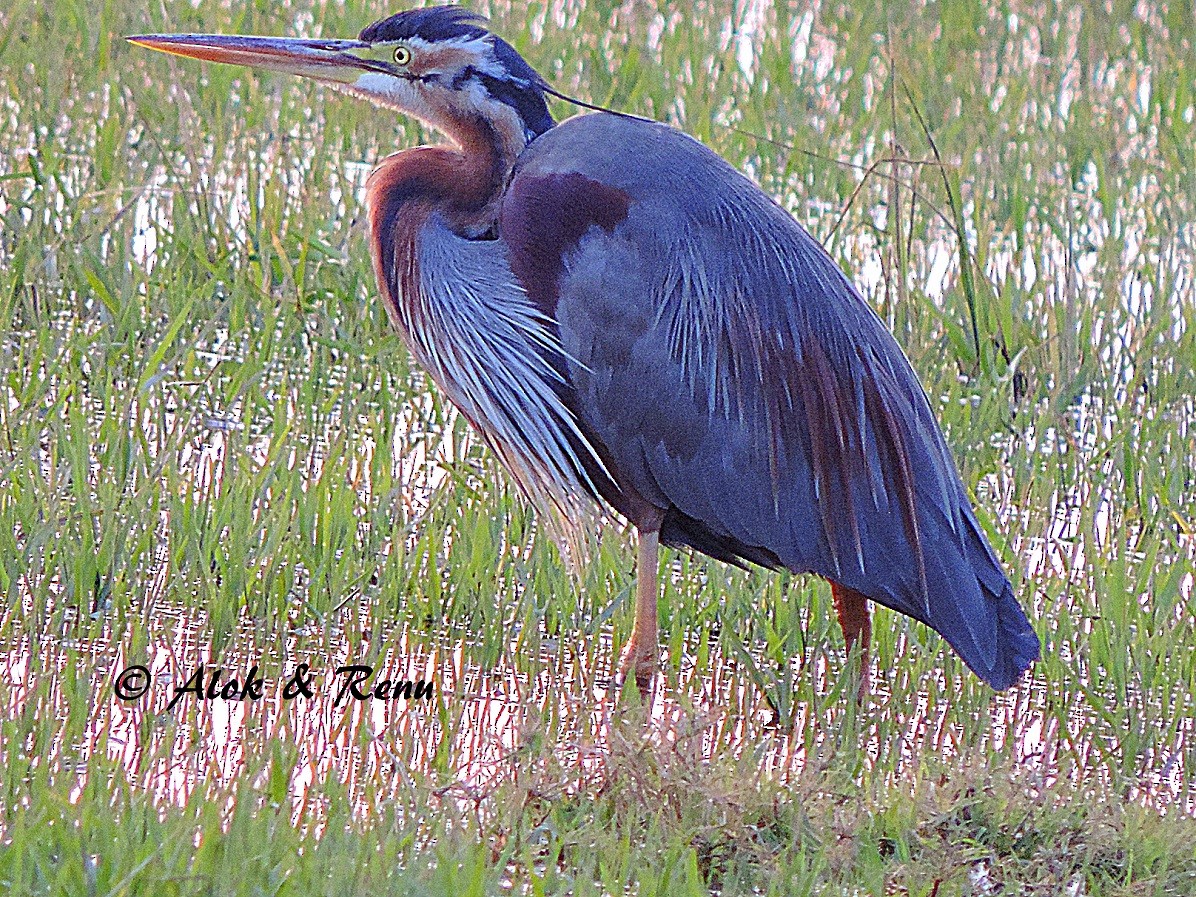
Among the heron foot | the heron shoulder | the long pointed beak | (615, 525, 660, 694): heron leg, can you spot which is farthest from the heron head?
the heron foot

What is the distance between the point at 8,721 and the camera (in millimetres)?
3246

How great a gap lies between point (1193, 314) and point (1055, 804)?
301 centimetres

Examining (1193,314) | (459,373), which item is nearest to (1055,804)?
(459,373)

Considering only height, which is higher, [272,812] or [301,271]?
[301,271]

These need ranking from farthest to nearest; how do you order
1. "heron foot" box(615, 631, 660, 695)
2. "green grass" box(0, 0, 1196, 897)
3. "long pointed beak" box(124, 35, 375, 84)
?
"long pointed beak" box(124, 35, 375, 84), "heron foot" box(615, 631, 660, 695), "green grass" box(0, 0, 1196, 897)

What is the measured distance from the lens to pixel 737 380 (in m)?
4.20

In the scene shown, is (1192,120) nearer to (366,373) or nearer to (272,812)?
(366,373)

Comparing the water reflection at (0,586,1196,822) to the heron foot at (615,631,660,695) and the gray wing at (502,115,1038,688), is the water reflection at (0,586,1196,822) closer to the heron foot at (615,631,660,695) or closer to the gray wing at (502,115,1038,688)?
the heron foot at (615,631,660,695)

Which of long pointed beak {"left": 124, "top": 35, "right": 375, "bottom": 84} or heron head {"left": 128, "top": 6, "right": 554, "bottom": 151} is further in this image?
long pointed beak {"left": 124, "top": 35, "right": 375, "bottom": 84}

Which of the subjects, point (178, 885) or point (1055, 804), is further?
point (1055, 804)

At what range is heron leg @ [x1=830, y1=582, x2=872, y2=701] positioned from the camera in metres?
4.18

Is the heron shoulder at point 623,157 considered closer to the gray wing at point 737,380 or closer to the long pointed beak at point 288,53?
the gray wing at point 737,380

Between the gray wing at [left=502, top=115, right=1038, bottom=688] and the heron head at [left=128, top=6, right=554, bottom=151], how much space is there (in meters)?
0.20

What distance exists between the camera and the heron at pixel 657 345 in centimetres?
407
